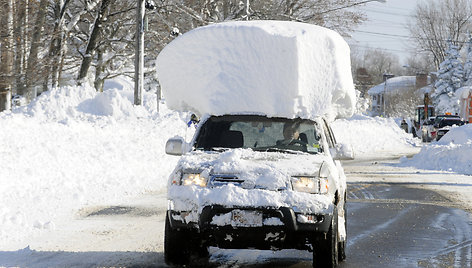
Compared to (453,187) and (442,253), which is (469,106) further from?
(442,253)

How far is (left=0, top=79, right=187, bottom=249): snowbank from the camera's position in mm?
12172

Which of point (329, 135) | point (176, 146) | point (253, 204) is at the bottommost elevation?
point (253, 204)

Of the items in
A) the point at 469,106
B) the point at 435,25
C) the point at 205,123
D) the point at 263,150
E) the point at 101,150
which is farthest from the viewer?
the point at 435,25

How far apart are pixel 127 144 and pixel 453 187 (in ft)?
28.4

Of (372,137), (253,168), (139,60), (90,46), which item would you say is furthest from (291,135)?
(372,137)

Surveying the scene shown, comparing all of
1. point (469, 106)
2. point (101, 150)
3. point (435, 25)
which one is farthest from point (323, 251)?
point (435, 25)

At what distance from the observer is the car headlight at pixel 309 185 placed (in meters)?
A: 7.34

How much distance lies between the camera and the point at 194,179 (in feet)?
24.4

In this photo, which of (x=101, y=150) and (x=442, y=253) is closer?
(x=442, y=253)

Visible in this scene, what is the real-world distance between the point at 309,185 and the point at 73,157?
11011mm

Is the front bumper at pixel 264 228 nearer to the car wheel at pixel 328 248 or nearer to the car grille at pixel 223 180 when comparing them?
the car wheel at pixel 328 248

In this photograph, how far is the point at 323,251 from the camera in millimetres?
7477

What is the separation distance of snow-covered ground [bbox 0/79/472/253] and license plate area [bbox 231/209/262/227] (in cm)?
296

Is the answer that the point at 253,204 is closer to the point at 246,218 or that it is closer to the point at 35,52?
the point at 246,218
